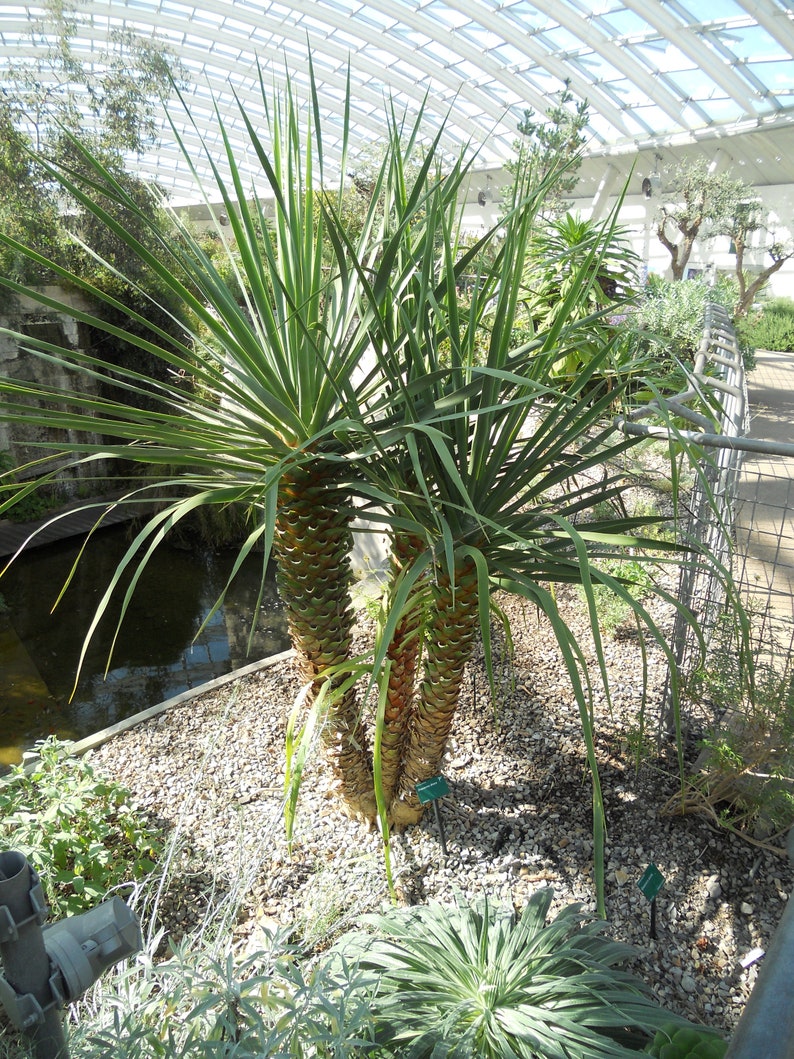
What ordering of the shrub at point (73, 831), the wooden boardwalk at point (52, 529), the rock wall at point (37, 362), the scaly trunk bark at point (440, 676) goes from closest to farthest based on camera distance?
the scaly trunk bark at point (440, 676) < the shrub at point (73, 831) < the wooden boardwalk at point (52, 529) < the rock wall at point (37, 362)

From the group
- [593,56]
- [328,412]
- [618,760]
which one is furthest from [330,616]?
[593,56]

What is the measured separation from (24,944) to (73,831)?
6.59 feet

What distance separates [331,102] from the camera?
21.1 m

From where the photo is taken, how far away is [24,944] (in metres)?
0.76

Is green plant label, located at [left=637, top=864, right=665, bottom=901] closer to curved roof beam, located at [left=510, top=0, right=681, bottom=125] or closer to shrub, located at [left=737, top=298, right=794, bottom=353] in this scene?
curved roof beam, located at [left=510, top=0, right=681, bottom=125]

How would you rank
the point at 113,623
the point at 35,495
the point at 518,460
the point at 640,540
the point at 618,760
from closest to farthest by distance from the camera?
the point at 640,540, the point at 518,460, the point at 618,760, the point at 113,623, the point at 35,495

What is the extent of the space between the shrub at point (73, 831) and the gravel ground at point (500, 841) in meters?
0.17

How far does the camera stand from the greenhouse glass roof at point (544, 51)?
39.1 feet

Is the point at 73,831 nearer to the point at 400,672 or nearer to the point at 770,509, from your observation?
the point at 400,672

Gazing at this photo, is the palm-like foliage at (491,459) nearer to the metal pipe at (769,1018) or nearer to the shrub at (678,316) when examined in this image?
the metal pipe at (769,1018)

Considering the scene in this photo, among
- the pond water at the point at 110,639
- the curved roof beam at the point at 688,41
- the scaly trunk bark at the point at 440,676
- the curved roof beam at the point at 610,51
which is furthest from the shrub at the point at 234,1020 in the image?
the curved roof beam at the point at 610,51

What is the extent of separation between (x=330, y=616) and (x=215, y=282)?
974 millimetres

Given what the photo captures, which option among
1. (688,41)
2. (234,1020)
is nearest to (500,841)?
(234,1020)

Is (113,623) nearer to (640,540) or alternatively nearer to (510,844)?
(510,844)
